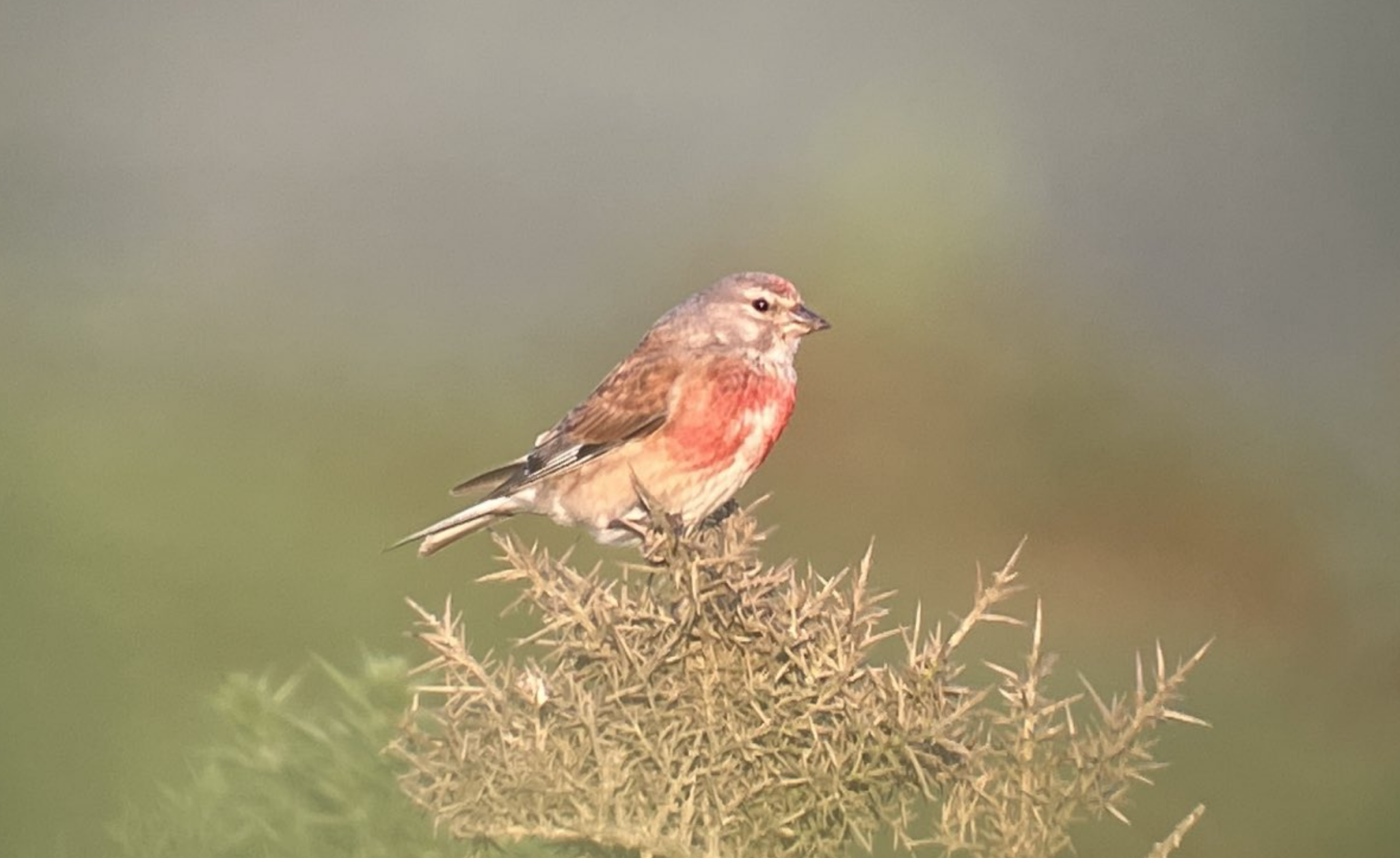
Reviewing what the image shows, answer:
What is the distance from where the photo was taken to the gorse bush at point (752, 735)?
1.16 meters

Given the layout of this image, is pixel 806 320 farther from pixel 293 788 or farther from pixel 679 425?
pixel 293 788

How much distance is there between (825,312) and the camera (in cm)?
377

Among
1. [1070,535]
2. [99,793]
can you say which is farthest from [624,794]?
[1070,535]

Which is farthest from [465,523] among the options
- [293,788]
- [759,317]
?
[293,788]

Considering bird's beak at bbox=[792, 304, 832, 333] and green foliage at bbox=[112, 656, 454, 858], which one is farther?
bird's beak at bbox=[792, 304, 832, 333]

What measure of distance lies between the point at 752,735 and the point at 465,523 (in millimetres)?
1166

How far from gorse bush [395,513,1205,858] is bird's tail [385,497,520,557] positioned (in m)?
0.85

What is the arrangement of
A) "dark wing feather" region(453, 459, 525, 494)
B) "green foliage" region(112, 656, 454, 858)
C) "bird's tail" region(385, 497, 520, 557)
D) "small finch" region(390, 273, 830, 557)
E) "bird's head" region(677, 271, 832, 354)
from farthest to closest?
"bird's head" region(677, 271, 832, 354)
"small finch" region(390, 273, 830, 557)
"bird's tail" region(385, 497, 520, 557)
"dark wing feather" region(453, 459, 525, 494)
"green foliage" region(112, 656, 454, 858)

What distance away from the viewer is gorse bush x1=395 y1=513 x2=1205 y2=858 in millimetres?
1163

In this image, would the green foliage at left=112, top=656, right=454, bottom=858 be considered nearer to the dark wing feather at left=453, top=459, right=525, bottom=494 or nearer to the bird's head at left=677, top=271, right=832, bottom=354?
the dark wing feather at left=453, top=459, right=525, bottom=494

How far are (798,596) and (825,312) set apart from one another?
8.44ft

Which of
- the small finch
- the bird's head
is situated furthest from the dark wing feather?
the bird's head

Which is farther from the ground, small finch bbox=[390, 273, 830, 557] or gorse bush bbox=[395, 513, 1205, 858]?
gorse bush bbox=[395, 513, 1205, 858]

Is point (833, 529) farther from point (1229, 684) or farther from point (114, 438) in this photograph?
point (114, 438)
